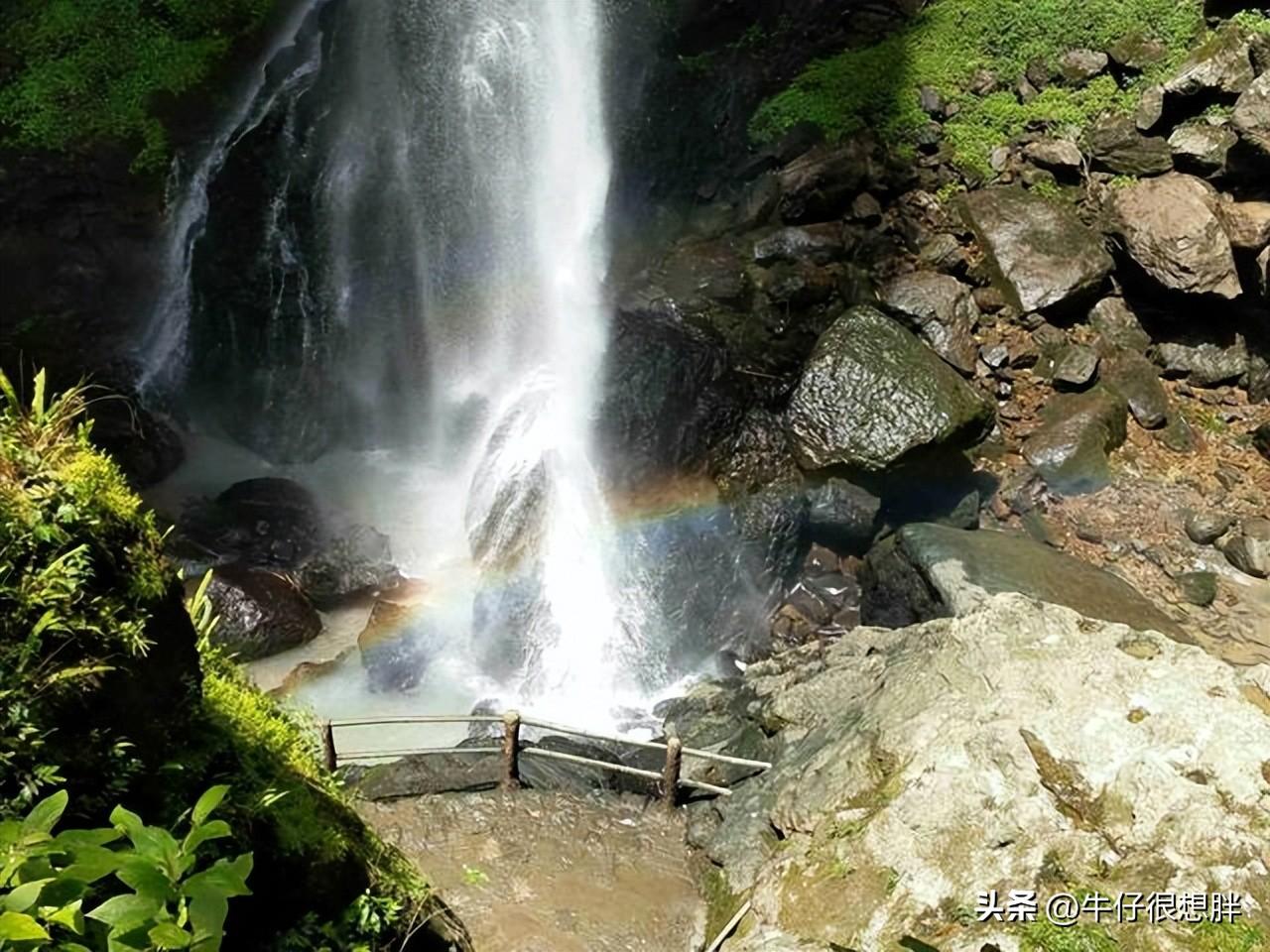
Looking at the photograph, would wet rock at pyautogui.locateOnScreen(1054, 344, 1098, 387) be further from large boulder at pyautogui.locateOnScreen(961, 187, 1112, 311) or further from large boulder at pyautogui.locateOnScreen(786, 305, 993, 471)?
large boulder at pyautogui.locateOnScreen(786, 305, 993, 471)

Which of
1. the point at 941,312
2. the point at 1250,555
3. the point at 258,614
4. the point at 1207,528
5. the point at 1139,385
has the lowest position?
the point at 258,614

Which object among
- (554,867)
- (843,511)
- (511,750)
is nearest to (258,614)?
(511,750)

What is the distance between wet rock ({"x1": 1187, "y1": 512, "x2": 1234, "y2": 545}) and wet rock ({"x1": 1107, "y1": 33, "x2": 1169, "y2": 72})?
6587 millimetres

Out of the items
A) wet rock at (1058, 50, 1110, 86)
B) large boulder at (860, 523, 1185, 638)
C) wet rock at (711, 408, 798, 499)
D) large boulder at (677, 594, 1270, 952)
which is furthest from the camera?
wet rock at (1058, 50, 1110, 86)

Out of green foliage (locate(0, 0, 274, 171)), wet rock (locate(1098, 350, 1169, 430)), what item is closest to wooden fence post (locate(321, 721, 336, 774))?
wet rock (locate(1098, 350, 1169, 430))

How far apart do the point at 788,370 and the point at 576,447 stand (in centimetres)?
285

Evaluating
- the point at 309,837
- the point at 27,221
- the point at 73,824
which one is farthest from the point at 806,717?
the point at 27,221

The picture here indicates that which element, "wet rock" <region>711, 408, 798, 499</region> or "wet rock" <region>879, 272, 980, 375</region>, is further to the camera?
"wet rock" <region>879, 272, 980, 375</region>

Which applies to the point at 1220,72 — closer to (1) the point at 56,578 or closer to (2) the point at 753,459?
(2) the point at 753,459

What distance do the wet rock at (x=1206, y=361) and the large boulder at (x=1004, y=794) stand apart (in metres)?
7.39

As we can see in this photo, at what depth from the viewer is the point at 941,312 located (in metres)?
12.4

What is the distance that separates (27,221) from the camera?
44.6 ft

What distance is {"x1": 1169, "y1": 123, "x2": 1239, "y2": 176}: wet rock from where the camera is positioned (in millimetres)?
12250
